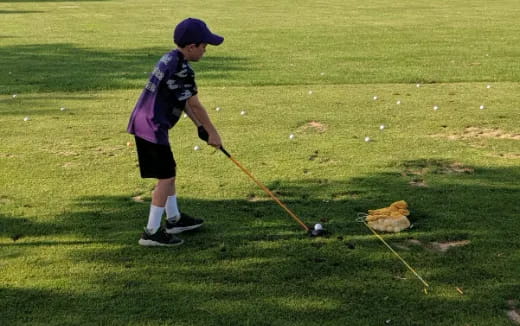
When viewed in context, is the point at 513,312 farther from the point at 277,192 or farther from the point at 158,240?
the point at 277,192

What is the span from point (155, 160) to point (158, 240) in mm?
650

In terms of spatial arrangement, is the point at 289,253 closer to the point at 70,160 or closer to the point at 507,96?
the point at 70,160

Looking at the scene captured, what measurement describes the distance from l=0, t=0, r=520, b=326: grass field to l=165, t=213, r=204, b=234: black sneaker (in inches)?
3.5

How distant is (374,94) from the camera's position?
1201cm

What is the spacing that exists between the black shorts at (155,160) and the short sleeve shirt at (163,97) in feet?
0.26

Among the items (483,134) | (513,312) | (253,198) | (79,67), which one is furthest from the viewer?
(79,67)

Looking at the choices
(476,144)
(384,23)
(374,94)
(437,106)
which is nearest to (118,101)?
(374,94)

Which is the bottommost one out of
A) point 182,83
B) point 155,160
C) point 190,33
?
point 155,160

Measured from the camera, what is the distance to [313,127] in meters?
9.85

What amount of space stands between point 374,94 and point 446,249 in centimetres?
651

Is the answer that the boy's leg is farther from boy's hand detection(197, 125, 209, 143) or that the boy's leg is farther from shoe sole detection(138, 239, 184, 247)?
boy's hand detection(197, 125, 209, 143)

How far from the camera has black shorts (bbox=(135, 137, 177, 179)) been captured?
5891 mm

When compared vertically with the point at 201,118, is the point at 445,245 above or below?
below

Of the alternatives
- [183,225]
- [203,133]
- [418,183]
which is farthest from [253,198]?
[418,183]
